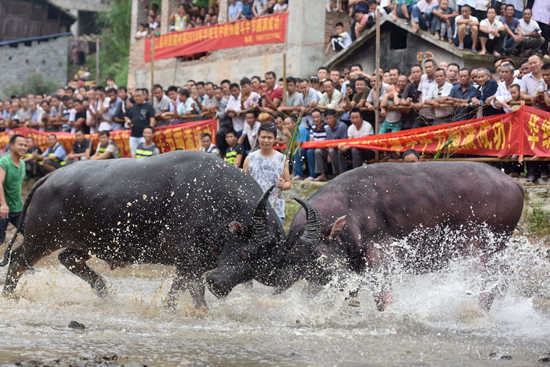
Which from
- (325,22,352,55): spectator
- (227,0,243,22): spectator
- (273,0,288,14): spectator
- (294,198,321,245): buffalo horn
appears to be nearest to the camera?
(294,198,321,245): buffalo horn

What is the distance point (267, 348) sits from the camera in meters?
4.97

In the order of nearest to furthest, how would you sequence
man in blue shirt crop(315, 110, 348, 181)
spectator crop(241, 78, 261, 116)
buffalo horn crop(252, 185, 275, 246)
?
1. buffalo horn crop(252, 185, 275, 246)
2. man in blue shirt crop(315, 110, 348, 181)
3. spectator crop(241, 78, 261, 116)

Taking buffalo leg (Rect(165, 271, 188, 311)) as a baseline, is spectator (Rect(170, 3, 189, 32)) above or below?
above

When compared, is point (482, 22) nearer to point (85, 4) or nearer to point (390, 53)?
point (390, 53)

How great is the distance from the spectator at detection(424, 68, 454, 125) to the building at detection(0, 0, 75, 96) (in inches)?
1085

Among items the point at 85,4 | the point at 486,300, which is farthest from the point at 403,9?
the point at 85,4

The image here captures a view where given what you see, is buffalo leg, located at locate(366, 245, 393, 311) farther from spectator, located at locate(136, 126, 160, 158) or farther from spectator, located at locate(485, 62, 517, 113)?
spectator, located at locate(136, 126, 160, 158)

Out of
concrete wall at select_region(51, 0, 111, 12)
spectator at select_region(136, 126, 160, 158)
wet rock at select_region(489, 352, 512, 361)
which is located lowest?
wet rock at select_region(489, 352, 512, 361)

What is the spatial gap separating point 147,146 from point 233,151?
2.08m

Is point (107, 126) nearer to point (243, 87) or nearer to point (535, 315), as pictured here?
point (243, 87)

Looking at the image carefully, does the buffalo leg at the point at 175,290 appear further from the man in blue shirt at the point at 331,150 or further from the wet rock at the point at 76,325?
the man in blue shirt at the point at 331,150

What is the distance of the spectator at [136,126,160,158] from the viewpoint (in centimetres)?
1308

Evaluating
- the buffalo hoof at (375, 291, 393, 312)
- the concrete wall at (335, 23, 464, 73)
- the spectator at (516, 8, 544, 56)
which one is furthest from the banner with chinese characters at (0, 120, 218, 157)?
the buffalo hoof at (375, 291, 393, 312)

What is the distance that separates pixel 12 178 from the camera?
9.50m
